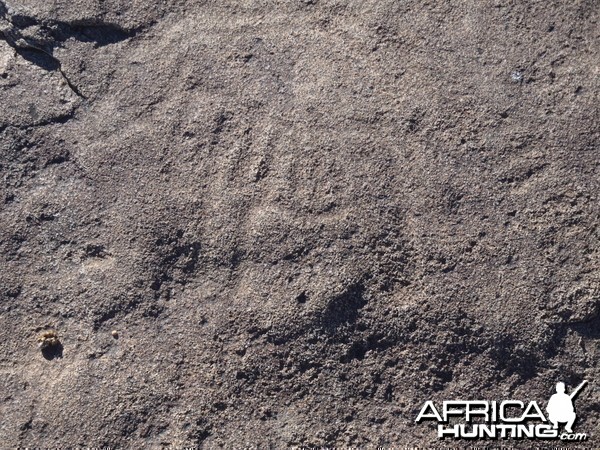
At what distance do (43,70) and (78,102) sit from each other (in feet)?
0.47

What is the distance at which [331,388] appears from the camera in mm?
1669

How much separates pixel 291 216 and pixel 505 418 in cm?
65

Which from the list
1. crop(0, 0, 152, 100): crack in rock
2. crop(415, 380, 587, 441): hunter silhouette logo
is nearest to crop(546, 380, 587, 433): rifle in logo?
crop(415, 380, 587, 441): hunter silhouette logo

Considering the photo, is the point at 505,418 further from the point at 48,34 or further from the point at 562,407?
the point at 48,34

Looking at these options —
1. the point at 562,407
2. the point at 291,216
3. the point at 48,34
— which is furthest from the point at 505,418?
the point at 48,34

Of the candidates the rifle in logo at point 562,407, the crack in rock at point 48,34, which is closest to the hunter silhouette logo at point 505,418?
the rifle in logo at point 562,407

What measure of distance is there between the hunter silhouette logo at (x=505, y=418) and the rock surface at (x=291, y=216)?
0.02 metres

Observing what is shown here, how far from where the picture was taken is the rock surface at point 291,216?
1.67m

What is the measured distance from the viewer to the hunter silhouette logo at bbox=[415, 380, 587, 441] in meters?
1.64

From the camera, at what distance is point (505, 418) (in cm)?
164

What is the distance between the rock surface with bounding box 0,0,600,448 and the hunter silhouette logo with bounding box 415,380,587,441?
2 centimetres

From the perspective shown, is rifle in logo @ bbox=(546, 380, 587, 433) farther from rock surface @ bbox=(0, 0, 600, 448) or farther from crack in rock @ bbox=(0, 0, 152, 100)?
crack in rock @ bbox=(0, 0, 152, 100)

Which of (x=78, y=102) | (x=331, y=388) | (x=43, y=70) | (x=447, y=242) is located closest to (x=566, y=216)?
(x=447, y=242)

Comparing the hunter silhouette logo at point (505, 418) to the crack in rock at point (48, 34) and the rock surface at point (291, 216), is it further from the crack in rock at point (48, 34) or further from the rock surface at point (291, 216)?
the crack in rock at point (48, 34)
